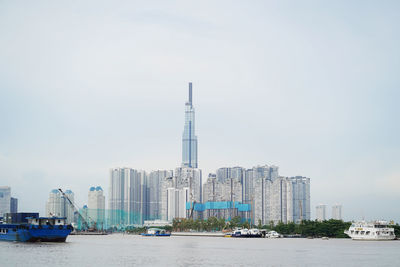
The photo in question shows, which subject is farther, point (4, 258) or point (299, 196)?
point (299, 196)

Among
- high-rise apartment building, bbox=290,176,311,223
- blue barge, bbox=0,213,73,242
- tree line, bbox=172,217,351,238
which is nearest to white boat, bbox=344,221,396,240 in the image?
tree line, bbox=172,217,351,238

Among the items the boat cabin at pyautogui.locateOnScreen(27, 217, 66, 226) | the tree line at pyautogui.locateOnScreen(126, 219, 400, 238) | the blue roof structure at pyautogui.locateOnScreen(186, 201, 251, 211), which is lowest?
the tree line at pyautogui.locateOnScreen(126, 219, 400, 238)

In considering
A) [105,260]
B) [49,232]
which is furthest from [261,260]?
[49,232]

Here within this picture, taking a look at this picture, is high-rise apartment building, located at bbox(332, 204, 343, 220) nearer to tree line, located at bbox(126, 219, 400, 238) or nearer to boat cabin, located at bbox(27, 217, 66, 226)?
tree line, located at bbox(126, 219, 400, 238)

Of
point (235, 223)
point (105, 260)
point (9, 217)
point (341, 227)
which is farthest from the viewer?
point (235, 223)

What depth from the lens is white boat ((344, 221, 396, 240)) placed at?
8688 centimetres

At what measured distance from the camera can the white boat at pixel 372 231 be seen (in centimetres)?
8688

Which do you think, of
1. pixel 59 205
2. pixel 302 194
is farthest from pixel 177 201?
pixel 302 194

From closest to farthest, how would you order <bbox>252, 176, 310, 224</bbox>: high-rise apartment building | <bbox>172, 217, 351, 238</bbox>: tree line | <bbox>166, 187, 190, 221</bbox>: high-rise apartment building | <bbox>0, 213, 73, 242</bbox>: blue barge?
1. <bbox>0, 213, 73, 242</bbox>: blue barge
2. <bbox>172, 217, 351, 238</bbox>: tree line
3. <bbox>252, 176, 310, 224</bbox>: high-rise apartment building
4. <bbox>166, 187, 190, 221</bbox>: high-rise apartment building

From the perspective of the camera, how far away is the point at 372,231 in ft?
286

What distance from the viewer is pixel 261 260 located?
134 feet

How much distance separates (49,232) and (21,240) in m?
3.96

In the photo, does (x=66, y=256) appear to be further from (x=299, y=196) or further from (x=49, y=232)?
(x=299, y=196)

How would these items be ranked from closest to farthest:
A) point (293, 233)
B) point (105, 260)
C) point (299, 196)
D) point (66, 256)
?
point (105, 260)
point (66, 256)
point (293, 233)
point (299, 196)
